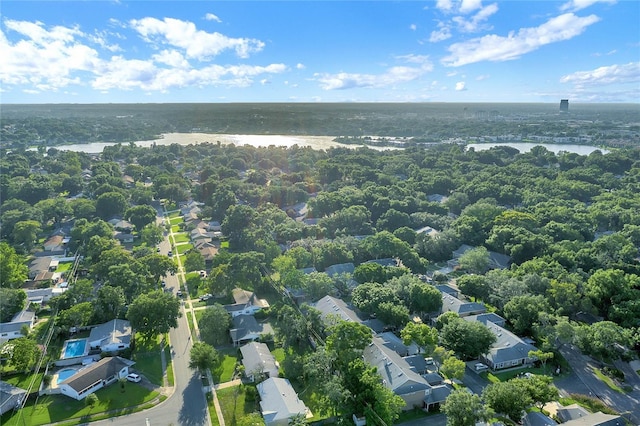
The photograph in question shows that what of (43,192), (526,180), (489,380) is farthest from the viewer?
(526,180)

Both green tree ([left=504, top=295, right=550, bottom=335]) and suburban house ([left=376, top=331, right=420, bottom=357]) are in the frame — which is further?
green tree ([left=504, top=295, right=550, bottom=335])

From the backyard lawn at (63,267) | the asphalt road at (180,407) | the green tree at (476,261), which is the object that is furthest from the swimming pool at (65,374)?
the green tree at (476,261)

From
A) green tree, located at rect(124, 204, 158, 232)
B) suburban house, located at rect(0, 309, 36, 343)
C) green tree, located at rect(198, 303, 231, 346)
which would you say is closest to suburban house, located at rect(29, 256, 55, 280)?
suburban house, located at rect(0, 309, 36, 343)

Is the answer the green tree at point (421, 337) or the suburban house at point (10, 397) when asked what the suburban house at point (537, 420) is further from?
the suburban house at point (10, 397)

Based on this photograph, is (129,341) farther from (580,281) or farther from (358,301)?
(580,281)

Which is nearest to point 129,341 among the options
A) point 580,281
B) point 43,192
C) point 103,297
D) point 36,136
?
point 103,297

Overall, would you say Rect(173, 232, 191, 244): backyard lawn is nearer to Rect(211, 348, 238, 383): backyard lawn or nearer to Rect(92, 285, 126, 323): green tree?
Rect(92, 285, 126, 323): green tree
